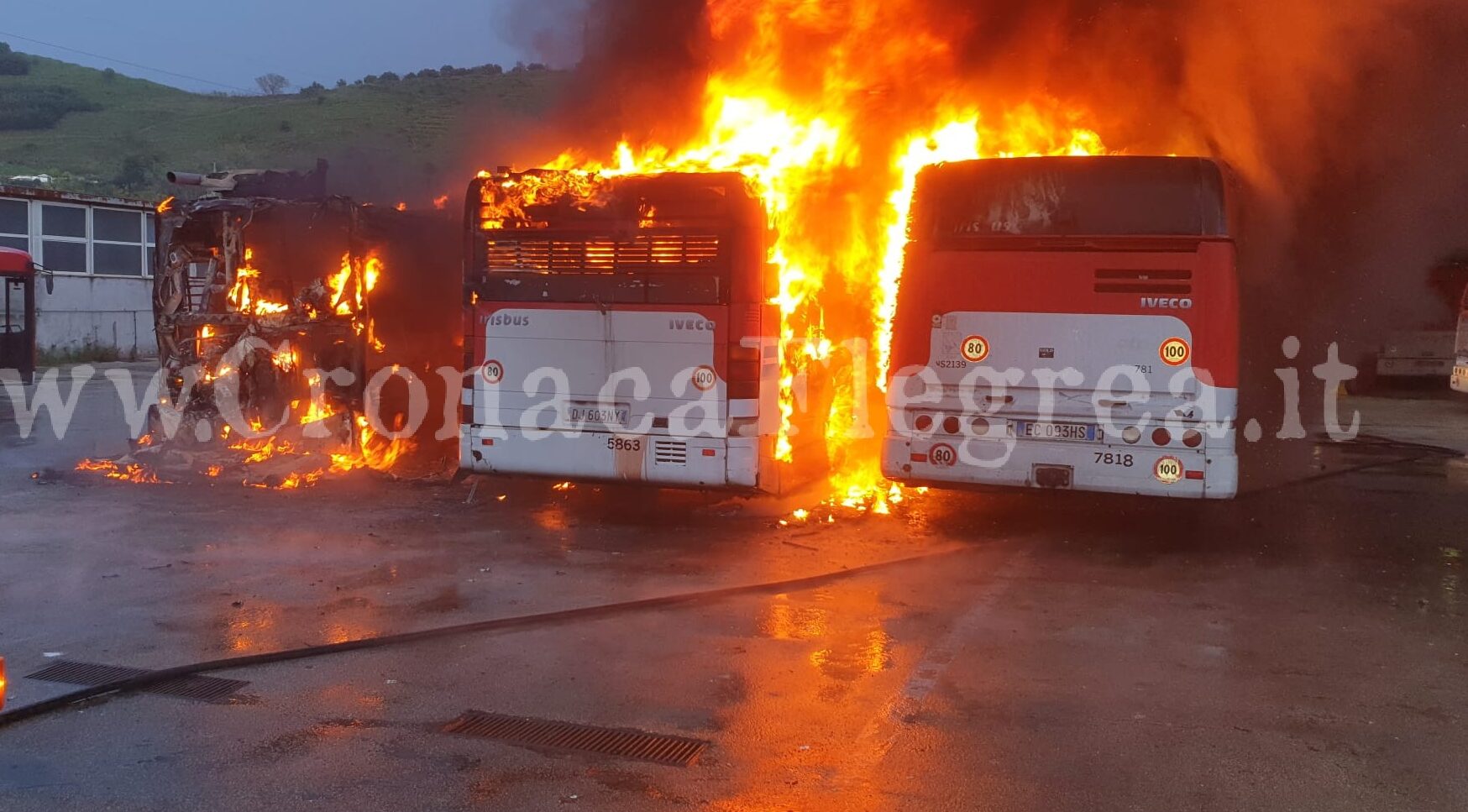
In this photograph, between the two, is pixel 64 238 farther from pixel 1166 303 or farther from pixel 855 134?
pixel 1166 303

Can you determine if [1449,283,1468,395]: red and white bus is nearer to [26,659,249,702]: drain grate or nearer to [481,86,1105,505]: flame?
[481,86,1105,505]: flame

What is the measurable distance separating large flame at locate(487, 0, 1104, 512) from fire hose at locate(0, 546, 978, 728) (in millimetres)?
3886

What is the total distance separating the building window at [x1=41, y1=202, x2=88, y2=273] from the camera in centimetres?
3234

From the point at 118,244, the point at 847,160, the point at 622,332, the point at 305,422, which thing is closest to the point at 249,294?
the point at 305,422

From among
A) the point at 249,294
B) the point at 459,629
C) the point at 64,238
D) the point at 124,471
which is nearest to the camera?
the point at 459,629

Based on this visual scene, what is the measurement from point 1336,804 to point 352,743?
13.7 ft

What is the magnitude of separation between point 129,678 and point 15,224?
103 feet

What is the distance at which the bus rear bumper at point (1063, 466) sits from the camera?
8805 mm

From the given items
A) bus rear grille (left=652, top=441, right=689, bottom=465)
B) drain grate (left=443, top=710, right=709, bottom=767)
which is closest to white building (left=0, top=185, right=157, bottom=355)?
bus rear grille (left=652, top=441, right=689, bottom=465)

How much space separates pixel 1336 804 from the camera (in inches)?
179

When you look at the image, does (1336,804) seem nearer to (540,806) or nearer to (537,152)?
(540,806)

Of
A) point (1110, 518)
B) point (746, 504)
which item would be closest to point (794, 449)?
point (746, 504)

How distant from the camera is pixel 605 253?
9.82 m

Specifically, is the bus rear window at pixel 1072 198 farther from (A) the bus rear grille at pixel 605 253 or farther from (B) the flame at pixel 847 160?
(B) the flame at pixel 847 160
